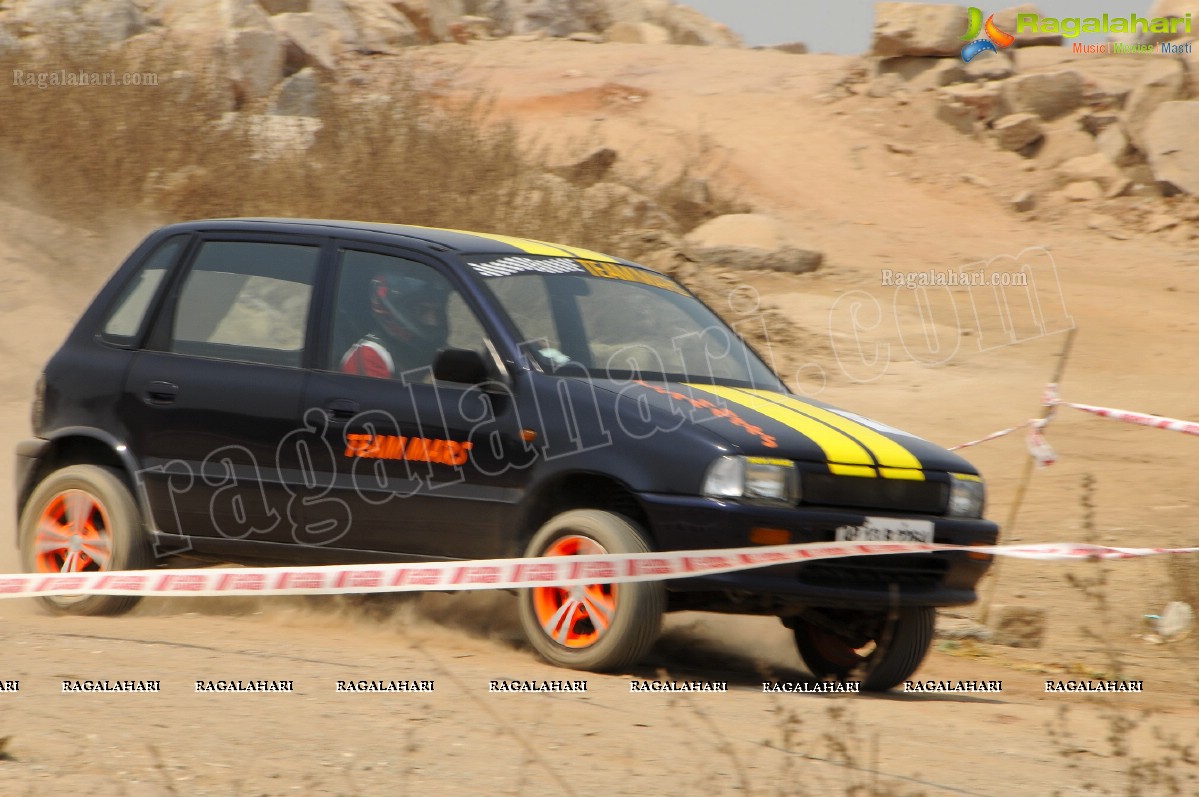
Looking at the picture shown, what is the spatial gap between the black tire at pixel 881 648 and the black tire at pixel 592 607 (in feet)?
3.57

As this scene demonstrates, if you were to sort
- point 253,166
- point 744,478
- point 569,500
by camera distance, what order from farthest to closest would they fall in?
point 253,166
point 569,500
point 744,478

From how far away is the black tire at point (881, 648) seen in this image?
20.0ft

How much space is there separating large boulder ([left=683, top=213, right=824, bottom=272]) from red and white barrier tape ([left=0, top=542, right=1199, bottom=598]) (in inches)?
584

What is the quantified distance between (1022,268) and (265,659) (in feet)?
66.1

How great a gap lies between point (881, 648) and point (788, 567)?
0.92m

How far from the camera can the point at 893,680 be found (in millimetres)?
6184

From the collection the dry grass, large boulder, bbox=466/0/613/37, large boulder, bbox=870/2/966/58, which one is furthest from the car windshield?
large boulder, bbox=466/0/613/37

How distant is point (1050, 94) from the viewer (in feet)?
102

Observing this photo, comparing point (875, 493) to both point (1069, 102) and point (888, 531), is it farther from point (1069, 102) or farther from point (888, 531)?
point (1069, 102)

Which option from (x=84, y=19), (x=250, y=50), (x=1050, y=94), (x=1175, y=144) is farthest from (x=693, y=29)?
(x=84, y=19)

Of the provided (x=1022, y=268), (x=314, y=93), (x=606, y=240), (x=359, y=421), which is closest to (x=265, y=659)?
(x=359, y=421)

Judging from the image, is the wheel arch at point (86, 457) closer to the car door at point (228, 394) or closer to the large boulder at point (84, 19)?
the car door at point (228, 394)

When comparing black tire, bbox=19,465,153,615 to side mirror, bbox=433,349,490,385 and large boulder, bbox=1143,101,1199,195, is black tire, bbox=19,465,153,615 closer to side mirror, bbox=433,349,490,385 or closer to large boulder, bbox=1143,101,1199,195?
side mirror, bbox=433,349,490,385

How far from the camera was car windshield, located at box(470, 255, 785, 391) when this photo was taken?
599 centimetres
